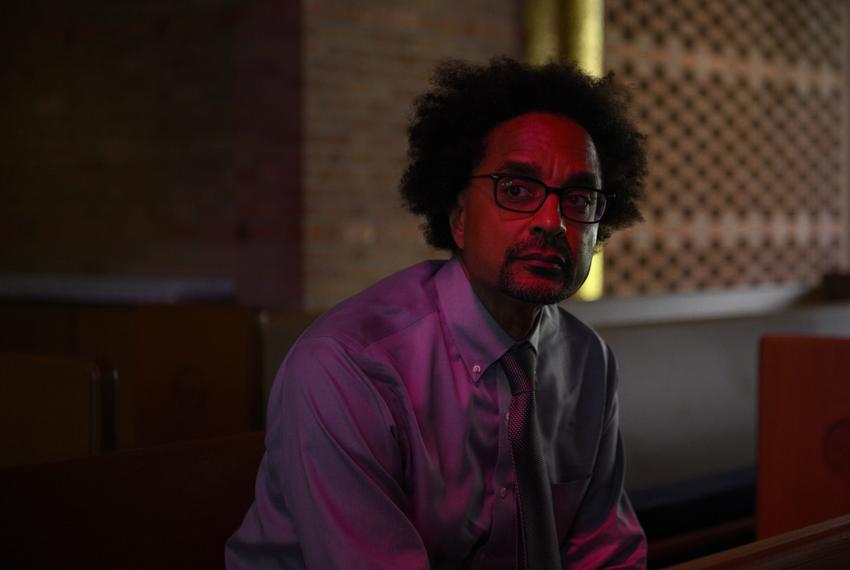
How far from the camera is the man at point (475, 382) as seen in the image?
1056 millimetres

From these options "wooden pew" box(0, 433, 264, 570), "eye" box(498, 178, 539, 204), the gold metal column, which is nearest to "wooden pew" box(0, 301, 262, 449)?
"wooden pew" box(0, 433, 264, 570)

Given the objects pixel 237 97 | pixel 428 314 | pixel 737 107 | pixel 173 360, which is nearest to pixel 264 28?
pixel 237 97

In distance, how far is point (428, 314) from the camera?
1205 millimetres

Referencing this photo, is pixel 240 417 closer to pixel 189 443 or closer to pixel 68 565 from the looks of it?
pixel 189 443

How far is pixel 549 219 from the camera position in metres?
1.21

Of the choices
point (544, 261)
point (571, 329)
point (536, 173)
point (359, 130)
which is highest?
point (359, 130)

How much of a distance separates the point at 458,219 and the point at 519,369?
0.23 metres

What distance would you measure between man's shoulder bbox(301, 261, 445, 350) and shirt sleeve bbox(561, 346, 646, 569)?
0.31 meters

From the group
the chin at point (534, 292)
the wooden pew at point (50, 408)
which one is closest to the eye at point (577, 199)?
the chin at point (534, 292)

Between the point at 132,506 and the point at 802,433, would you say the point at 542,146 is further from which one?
the point at 802,433

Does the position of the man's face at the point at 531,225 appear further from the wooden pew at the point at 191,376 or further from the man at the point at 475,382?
the wooden pew at the point at 191,376

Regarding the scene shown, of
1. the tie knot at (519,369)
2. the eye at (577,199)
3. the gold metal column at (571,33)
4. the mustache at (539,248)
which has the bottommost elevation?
the tie knot at (519,369)

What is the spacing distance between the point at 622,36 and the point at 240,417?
3.01m

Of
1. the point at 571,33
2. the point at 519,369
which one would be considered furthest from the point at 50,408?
the point at 571,33
